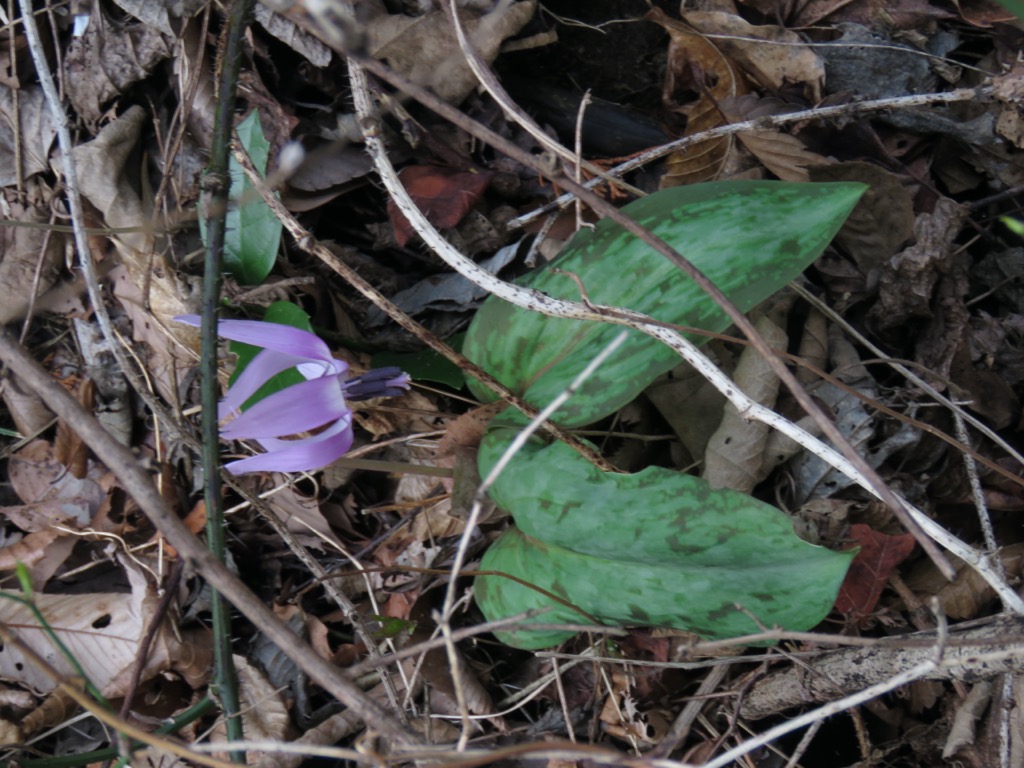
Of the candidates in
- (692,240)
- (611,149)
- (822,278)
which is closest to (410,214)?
(692,240)

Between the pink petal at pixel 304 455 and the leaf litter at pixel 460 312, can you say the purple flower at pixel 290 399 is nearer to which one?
the pink petal at pixel 304 455

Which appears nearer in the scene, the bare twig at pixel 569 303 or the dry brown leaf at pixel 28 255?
the bare twig at pixel 569 303

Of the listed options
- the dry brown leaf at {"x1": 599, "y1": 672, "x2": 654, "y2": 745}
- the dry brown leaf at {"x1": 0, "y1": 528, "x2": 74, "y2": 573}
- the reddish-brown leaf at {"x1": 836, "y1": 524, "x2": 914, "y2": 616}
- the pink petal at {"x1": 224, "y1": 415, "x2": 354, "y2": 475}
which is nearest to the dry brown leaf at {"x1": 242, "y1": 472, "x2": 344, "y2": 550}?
the pink petal at {"x1": 224, "y1": 415, "x2": 354, "y2": 475}

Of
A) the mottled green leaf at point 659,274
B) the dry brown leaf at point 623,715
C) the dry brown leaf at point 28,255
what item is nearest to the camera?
the mottled green leaf at point 659,274

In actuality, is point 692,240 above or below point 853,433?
above

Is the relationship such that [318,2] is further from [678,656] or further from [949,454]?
[949,454]

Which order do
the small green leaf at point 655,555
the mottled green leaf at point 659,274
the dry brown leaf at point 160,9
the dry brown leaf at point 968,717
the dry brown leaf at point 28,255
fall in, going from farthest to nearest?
the dry brown leaf at point 28,255, the dry brown leaf at point 160,9, the dry brown leaf at point 968,717, the mottled green leaf at point 659,274, the small green leaf at point 655,555

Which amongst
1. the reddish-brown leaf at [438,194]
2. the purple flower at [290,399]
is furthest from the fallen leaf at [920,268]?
the purple flower at [290,399]
